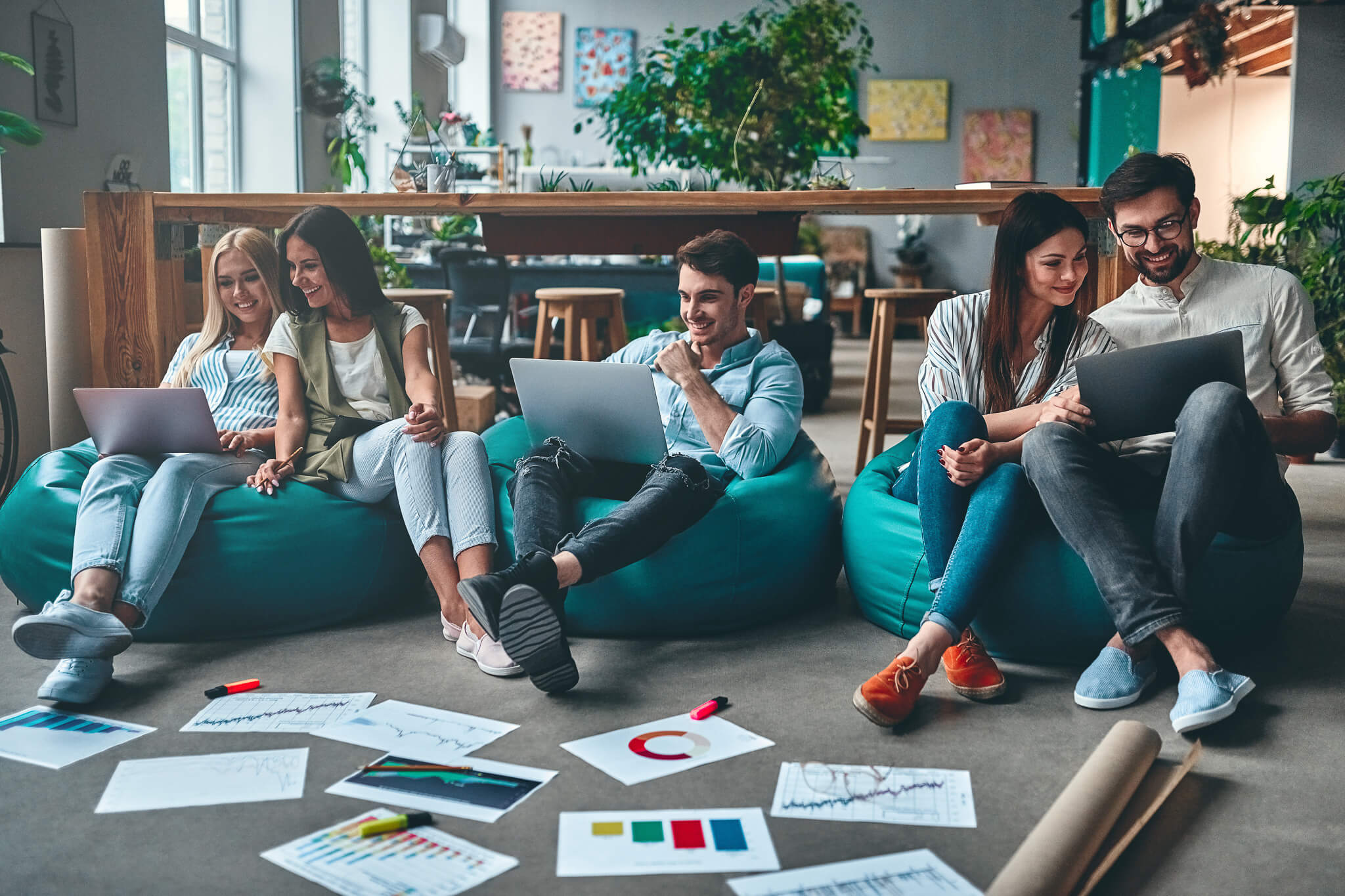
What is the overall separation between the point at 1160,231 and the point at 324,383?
5.93 feet

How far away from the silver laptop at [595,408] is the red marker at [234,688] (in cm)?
79

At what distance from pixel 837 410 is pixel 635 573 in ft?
12.9

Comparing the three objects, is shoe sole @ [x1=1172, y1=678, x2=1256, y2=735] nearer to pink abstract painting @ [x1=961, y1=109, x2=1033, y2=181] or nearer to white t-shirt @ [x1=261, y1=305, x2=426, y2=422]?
white t-shirt @ [x1=261, y1=305, x2=426, y2=422]

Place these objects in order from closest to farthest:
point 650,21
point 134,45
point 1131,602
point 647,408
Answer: point 1131,602 < point 647,408 < point 134,45 < point 650,21

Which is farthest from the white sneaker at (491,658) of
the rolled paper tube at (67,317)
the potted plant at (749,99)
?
the potted plant at (749,99)

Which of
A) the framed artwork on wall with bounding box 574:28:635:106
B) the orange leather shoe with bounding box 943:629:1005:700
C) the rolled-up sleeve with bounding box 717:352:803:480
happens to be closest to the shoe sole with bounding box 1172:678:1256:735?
the orange leather shoe with bounding box 943:629:1005:700

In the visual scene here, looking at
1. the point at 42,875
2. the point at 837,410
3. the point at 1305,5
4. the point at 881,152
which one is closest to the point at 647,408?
the point at 42,875

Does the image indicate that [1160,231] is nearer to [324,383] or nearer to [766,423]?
[766,423]

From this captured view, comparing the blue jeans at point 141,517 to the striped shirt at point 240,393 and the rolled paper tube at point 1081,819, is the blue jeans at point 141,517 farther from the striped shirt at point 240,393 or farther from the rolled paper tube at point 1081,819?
the rolled paper tube at point 1081,819

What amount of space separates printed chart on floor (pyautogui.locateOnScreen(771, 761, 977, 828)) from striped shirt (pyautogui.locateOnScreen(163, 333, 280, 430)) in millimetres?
1533

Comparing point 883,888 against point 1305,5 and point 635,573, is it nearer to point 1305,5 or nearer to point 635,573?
point 635,573

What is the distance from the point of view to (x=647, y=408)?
2383 millimetres

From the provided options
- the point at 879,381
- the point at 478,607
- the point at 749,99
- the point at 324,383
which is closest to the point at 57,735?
the point at 478,607

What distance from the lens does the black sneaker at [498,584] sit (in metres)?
2.04
